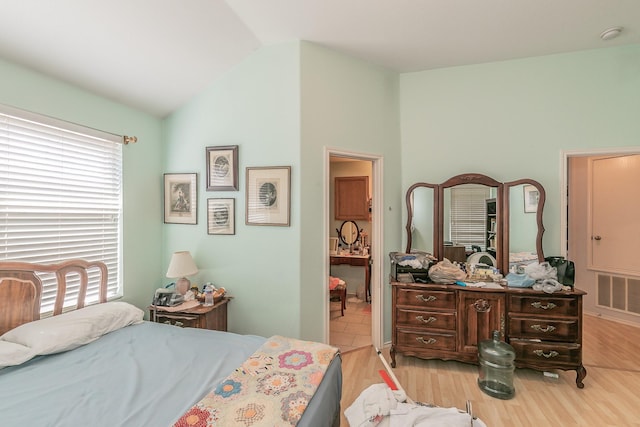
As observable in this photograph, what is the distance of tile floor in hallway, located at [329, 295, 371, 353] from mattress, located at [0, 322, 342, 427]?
1.60 m

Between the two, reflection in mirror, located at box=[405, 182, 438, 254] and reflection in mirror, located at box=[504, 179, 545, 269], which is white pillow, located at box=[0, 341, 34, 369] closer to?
reflection in mirror, located at box=[405, 182, 438, 254]

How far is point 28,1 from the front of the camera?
65.1 inches

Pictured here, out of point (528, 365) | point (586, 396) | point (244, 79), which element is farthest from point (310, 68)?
point (586, 396)

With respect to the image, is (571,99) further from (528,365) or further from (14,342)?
(14,342)

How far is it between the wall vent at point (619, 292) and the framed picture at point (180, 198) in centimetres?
524

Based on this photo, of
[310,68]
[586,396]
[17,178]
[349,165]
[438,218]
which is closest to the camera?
[17,178]

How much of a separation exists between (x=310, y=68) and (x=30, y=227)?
8.20 ft

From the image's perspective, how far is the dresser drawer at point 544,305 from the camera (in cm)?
238

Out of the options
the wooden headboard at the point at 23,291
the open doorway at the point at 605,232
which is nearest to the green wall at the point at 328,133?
the wooden headboard at the point at 23,291

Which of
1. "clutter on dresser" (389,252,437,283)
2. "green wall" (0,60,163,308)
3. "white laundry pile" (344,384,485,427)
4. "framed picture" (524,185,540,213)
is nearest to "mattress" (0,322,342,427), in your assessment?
"white laundry pile" (344,384,485,427)

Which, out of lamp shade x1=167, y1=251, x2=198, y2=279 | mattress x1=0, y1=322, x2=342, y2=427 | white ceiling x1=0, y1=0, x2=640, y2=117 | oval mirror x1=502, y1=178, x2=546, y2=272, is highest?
white ceiling x1=0, y1=0, x2=640, y2=117

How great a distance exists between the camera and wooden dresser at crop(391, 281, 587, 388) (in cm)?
238

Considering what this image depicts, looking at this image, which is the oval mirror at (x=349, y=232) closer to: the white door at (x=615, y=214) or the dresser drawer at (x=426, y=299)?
the dresser drawer at (x=426, y=299)

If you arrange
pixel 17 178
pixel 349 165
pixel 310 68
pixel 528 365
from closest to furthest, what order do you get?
pixel 17 178
pixel 528 365
pixel 310 68
pixel 349 165
